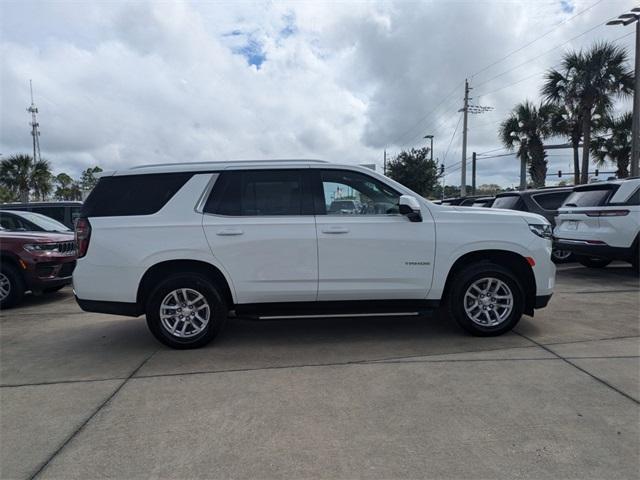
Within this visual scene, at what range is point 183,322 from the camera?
474 cm

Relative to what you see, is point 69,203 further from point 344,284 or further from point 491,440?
point 491,440

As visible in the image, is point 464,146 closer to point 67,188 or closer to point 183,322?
point 183,322

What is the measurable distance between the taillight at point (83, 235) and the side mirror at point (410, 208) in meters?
3.23

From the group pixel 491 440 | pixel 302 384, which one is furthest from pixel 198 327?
pixel 491 440

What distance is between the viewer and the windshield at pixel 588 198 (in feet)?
27.8

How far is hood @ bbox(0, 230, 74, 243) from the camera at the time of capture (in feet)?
23.7

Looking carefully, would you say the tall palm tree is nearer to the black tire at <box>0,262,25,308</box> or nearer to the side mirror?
the black tire at <box>0,262,25,308</box>

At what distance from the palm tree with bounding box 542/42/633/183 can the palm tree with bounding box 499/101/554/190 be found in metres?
5.27

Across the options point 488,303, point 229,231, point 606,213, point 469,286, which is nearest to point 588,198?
point 606,213

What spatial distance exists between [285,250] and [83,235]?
2095mm

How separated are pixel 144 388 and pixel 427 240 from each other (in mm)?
3072

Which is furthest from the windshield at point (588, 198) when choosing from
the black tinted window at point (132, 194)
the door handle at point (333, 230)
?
the black tinted window at point (132, 194)

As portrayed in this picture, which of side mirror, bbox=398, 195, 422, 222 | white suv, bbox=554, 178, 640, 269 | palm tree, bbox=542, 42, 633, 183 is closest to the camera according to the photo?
side mirror, bbox=398, 195, 422, 222

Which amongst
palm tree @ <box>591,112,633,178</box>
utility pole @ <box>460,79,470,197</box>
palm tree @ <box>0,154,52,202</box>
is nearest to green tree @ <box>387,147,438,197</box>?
utility pole @ <box>460,79,470,197</box>
